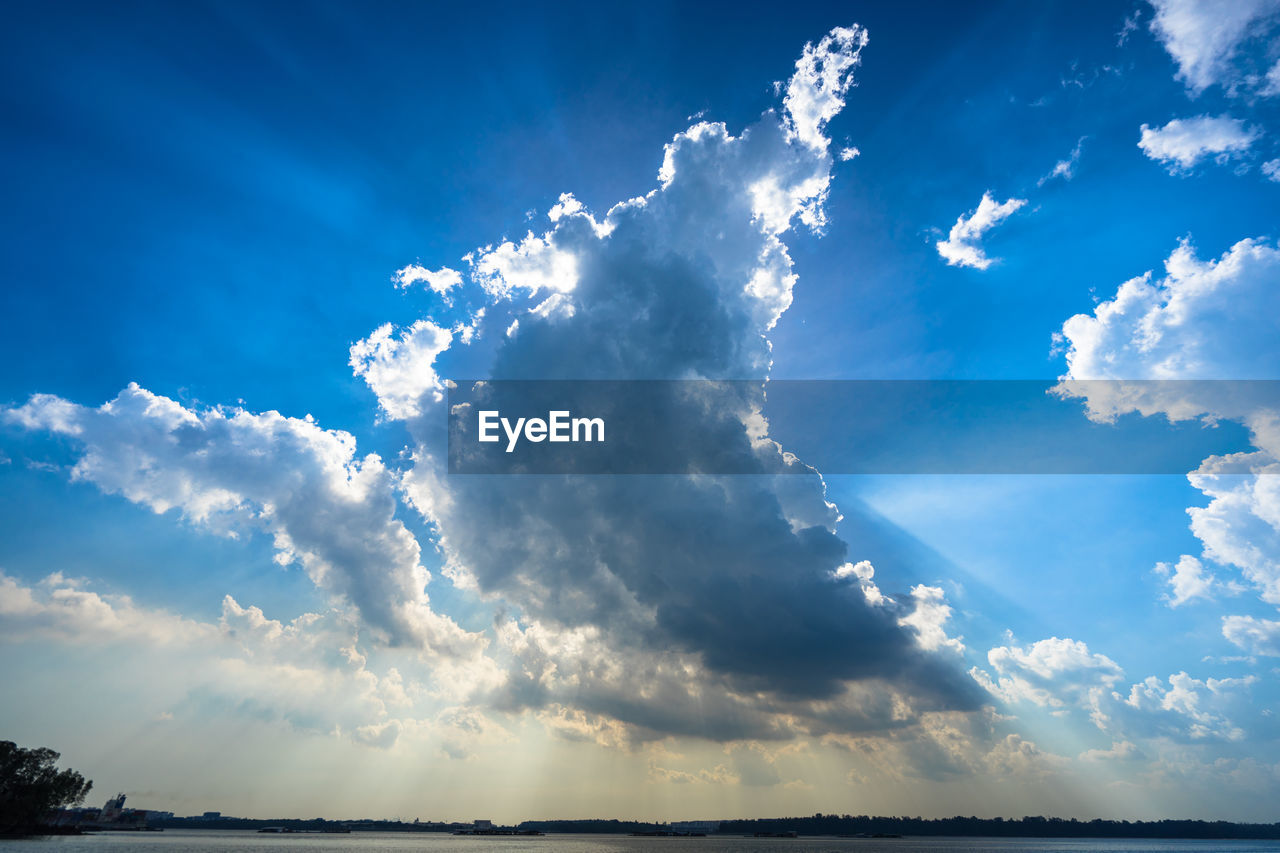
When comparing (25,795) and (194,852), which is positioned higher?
(25,795)

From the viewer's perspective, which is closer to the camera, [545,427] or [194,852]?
[545,427]

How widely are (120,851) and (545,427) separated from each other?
185m

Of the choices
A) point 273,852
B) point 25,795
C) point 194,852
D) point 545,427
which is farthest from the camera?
point 273,852

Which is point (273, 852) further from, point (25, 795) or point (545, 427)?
point (545, 427)

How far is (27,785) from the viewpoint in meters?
162

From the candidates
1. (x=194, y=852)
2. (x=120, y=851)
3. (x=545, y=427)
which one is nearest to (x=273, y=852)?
(x=194, y=852)

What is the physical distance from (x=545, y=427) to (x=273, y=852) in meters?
202

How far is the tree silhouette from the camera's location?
15825cm

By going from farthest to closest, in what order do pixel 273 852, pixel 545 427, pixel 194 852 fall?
pixel 273 852 → pixel 194 852 → pixel 545 427

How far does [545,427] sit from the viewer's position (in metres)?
73.0

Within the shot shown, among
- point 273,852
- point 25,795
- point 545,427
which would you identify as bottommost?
point 273,852

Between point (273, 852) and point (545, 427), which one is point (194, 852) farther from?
point (545, 427)

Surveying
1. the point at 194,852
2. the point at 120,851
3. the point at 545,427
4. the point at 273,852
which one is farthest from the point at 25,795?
the point at 545,427

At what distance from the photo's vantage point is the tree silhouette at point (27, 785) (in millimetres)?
158250
